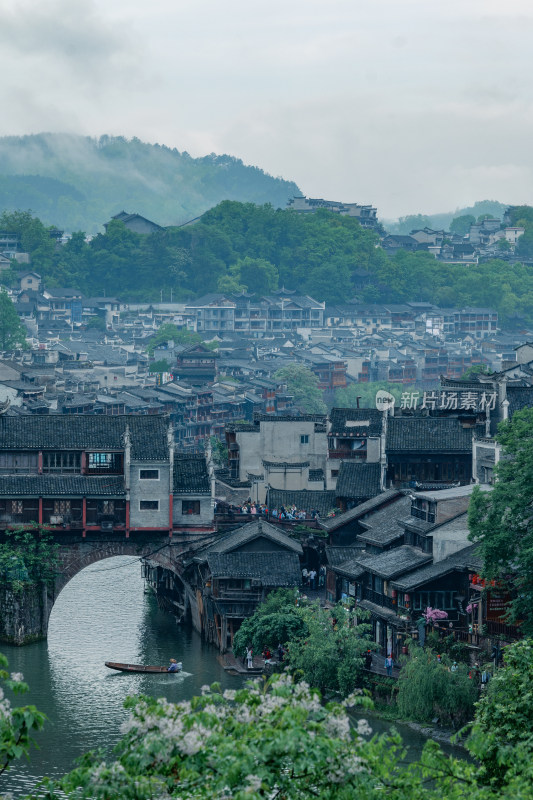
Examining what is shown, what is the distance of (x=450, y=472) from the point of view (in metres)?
64.7

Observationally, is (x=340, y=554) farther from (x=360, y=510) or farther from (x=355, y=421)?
(x=355, y=421)

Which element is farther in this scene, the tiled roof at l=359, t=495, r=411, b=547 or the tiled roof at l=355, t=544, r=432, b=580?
the tiled roof at l=359, t=495, r=411, b=547

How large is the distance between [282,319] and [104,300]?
2156 cm

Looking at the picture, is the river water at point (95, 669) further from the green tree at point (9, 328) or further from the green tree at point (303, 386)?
the green tree at point (9, 328)

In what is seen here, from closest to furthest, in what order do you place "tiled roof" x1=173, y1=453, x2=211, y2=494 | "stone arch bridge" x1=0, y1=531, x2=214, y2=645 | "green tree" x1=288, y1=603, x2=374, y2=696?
"green tree" x1=288, y1=603, x2=374, y2=696, "stone arch bridge" x1=0, y1=531, x2=214, y2=645, "tiled roof" x1=173, y1=453, x2=211, y2=494

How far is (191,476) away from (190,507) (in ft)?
4.32

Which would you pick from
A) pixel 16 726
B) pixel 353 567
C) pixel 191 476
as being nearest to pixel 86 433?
pixel 191 476

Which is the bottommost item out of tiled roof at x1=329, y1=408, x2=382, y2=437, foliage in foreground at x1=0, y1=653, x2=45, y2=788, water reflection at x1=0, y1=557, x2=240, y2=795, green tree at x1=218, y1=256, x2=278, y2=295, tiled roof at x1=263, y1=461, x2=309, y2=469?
water reflection at x1=0, y1=557, x2=240, y2=795

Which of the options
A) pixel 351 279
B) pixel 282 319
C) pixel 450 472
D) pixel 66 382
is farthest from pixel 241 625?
pixel 351 279

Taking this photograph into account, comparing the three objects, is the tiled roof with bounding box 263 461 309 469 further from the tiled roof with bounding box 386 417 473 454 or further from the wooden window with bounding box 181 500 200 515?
the wooden window with bounding box 181 500 200 515

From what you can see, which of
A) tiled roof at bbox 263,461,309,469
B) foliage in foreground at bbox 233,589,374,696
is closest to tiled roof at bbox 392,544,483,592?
foliage in foreground at bbox 233,589,374,696

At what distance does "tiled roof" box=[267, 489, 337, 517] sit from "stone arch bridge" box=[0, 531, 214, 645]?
6.45 metres

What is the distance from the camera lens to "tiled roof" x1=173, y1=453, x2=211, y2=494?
59.4 metres

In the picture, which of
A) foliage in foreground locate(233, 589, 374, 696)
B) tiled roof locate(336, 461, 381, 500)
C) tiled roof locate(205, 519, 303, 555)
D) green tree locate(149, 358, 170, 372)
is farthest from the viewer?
green tree locate(149, 358, 170, 372)
